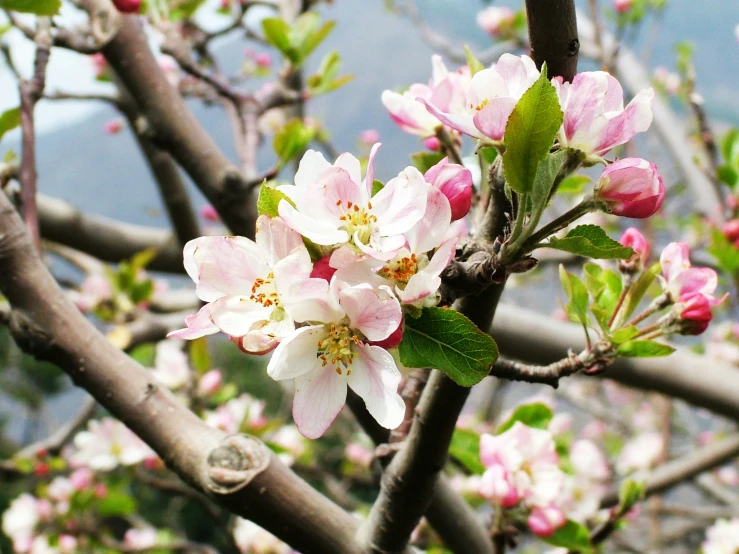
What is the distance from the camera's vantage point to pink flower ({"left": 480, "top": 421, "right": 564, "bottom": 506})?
791 millimetres

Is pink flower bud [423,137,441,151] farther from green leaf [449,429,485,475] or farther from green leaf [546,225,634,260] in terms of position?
green leaf [449,429,485,475]

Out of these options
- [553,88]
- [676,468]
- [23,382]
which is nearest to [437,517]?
[553,88]

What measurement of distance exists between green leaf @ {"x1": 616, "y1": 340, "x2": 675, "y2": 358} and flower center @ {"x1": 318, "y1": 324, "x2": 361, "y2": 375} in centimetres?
27

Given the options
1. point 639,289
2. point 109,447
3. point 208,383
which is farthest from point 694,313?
point 109,447

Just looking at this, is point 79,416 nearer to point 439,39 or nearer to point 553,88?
point 553,88

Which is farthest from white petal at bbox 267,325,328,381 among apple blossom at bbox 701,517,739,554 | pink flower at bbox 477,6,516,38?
pink flower at bbox 477,6,516,38

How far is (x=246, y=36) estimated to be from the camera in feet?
7.54

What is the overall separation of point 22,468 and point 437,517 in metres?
1.67

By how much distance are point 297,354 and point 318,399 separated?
0.05 metres

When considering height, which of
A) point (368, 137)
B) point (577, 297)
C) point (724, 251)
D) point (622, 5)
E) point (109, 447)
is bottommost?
point (109, 447)

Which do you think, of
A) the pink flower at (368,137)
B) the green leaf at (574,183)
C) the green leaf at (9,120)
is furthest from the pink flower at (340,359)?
the pink flower at (368,137)

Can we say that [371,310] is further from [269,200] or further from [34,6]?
[34,6]

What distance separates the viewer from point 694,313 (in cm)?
54

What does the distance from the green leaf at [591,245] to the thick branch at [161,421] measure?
0.36 metres
